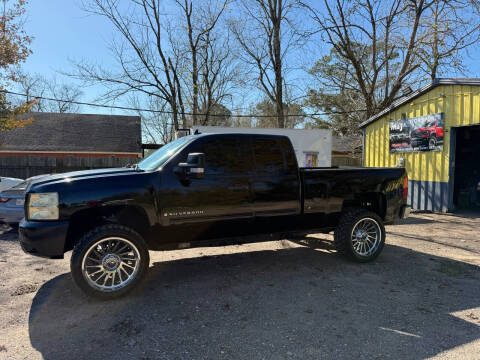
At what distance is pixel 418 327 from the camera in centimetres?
319

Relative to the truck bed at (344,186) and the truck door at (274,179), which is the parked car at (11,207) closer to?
the truck door at (274,179)

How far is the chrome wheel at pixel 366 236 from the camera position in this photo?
17.1ft

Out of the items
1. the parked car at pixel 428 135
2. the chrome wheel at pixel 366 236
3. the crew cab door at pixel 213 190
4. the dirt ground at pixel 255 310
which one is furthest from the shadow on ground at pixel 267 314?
the parked car at pixel 428 135

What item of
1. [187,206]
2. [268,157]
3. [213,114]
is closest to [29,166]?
[187,206]

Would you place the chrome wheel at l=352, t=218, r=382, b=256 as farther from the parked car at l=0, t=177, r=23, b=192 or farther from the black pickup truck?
the parked car at l=0, t=177, r=23, b=192

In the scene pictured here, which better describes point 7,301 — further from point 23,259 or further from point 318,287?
point 318,287

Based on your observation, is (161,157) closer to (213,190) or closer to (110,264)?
(213,190)

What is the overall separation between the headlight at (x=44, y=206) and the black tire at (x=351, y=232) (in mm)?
4131

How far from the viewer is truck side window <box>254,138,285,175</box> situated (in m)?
4.58

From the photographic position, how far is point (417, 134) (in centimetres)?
1119

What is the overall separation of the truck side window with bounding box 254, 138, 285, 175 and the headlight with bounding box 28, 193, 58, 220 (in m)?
2.62

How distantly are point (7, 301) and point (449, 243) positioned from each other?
7.98 m

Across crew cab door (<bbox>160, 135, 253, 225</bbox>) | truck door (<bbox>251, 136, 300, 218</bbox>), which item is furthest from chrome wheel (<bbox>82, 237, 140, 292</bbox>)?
truck door (<bbox>251, 136, 300, 218</bbox>)

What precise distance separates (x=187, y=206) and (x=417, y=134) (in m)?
10.2
